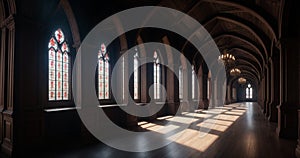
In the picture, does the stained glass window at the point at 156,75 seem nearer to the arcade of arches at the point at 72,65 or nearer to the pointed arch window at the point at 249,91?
the arcade of arches at the point at 72,65

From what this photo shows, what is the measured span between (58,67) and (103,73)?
1.98 m

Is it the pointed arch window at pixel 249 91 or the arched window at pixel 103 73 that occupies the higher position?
the arched window at pixel 103 73

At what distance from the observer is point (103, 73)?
363 inches

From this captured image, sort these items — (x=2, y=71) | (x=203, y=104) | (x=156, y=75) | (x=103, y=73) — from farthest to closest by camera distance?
(x=203, y=104) < (x=156, y=75) < (x=103, y=73) < (x=2, y=71)

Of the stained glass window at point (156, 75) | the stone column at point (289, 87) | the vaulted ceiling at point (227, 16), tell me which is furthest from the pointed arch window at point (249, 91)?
the stone column at point (289, 87)

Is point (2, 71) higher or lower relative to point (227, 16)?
lower

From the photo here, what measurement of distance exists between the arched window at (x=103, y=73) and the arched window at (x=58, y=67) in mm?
1369

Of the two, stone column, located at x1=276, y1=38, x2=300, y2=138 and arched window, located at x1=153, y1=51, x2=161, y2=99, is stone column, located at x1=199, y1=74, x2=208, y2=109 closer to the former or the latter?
arched window, located at x1=153, y1=51, x2=161, y2=99

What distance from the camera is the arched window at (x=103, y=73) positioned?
909cm

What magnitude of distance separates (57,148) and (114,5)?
5176mm

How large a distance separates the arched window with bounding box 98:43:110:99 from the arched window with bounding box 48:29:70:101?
137 centimetres

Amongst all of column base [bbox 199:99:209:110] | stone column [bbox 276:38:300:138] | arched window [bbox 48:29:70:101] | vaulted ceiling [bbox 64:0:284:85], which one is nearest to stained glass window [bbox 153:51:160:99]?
vaulted ceiling [bbox 64:0:284:85]

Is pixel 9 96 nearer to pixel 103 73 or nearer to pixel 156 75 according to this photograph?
pixel 103 73

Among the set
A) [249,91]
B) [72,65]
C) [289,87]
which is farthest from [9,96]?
[249,91]
